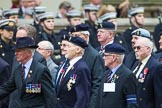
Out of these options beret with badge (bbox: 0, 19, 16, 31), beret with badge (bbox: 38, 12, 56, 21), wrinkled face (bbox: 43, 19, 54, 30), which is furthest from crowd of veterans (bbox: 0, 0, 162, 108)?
beret with badge (bbox: 38, 12, 56, 21)

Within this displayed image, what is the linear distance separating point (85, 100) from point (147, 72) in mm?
1187

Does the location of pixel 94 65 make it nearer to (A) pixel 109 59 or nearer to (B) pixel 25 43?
(A) pixel 109 59

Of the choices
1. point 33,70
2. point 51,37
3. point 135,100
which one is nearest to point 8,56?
point 51,37

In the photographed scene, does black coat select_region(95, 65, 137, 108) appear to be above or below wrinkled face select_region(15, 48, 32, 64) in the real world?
below

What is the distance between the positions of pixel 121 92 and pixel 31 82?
1.37 meters

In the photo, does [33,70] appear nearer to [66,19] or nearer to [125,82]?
[125,82]

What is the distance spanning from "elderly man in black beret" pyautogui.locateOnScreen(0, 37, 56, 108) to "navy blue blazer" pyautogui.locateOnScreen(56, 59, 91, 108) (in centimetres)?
42

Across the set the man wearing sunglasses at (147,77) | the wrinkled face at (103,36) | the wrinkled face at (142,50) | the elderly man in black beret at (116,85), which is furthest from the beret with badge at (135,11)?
Answer: the elderly man in black beret at (116,85)

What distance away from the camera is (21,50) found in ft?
45.4

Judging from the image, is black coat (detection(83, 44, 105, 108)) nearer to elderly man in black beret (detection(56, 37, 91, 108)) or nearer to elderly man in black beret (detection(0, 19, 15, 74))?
elderly man in black beret (detection(56, 37, 91, 108))

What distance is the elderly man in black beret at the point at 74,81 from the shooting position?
46.6 feet

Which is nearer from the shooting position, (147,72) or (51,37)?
(147,72)

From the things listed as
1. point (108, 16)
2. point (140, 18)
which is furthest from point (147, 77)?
point (140, 18)

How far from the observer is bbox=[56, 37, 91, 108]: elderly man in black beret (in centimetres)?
1421
